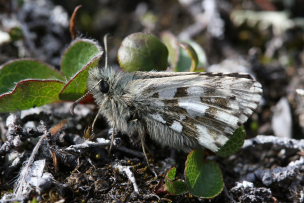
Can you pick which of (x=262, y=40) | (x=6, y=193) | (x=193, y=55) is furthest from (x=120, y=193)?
(x=262, y=40)

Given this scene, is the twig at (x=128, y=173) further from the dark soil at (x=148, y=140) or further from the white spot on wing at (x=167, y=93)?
the white spot on wing at (x=167, y=93)

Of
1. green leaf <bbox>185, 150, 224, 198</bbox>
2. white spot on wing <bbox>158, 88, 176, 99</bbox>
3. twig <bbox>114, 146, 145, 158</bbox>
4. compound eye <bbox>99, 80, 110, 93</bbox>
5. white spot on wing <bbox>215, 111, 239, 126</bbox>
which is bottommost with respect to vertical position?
green leaf <bbox>185, 150, 224, 198</bbox>

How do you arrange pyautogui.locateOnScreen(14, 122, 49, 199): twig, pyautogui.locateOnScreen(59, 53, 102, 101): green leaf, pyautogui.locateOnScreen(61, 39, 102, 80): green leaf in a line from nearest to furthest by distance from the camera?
1. pyautogui.locateOnScreen(14, 122, 49, 199): twig
2. pyautogui.locateOnScreen(59, 53, 102, 101): green leaf
3. pyautogui.locateOnScreen(61, 39, 102, 80): green leaf

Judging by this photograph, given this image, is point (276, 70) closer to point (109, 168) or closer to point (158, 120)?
point (158, 120)

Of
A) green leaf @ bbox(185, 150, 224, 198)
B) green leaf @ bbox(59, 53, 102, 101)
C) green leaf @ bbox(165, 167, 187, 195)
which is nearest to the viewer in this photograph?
green leaf @ bbox(165, 167, 187, 195)

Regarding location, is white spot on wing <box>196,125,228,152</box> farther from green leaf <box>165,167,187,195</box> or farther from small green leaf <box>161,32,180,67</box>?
small green leaf <box>161,32,180,67</box>

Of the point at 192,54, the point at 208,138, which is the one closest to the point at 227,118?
the point at 208,138

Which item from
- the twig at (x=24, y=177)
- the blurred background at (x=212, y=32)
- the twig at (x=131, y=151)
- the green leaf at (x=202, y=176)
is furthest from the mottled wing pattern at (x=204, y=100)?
the blurred background at (x=212, y=32)

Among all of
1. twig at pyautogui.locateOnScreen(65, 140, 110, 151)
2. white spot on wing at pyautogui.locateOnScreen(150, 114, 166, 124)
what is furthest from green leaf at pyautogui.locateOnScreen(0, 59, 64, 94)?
white spot on wing at pyautogui.locateOnScreen(150, 114, 166, 124)
